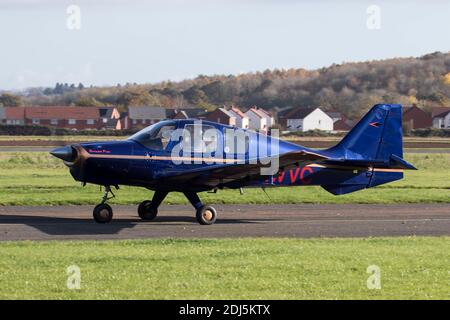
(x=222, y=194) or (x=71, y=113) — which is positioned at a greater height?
(x=71, y=113)

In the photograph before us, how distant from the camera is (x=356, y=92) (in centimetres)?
17550

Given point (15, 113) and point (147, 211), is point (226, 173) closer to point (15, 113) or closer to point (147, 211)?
point (147, 211)

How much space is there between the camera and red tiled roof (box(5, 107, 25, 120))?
139750mm

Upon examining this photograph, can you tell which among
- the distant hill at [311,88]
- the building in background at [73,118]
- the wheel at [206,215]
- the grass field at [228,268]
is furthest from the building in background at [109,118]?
the grass field at [228,268]

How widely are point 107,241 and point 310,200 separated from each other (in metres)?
10.1

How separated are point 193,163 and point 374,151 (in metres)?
4.82

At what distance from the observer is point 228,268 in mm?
12836

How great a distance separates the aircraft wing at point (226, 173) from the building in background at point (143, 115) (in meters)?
117

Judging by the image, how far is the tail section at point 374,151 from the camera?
21.2m

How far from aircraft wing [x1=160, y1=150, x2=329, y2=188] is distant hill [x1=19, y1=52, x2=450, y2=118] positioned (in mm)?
142161

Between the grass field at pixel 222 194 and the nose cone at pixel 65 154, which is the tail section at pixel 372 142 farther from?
the nose cone at pixel 65 154

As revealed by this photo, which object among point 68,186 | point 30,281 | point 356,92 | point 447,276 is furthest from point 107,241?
point 356,92

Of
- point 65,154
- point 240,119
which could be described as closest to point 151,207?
point 65,154

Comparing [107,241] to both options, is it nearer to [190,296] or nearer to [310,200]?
[190,296]
